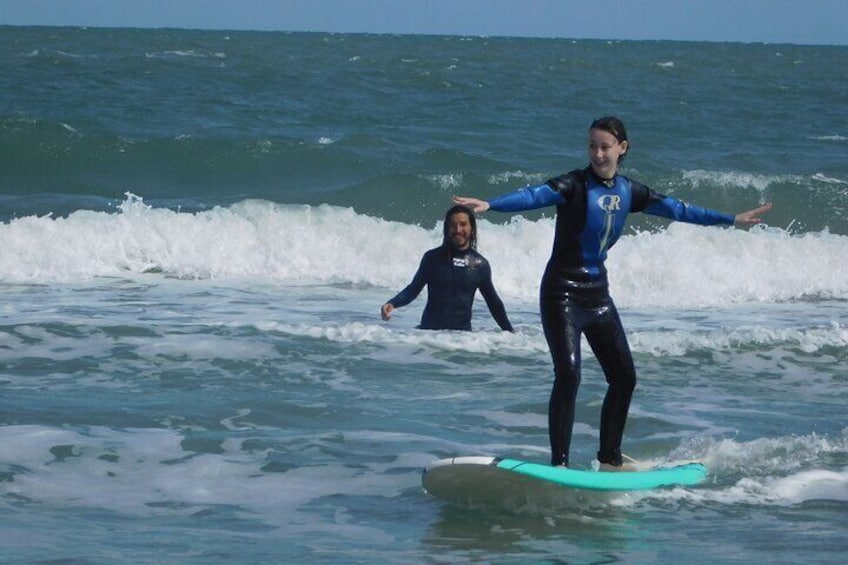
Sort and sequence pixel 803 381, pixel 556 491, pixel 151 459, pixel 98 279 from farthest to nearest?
pixel 98 279
pixel 803 381
pixel 151 459
pixel 556 491

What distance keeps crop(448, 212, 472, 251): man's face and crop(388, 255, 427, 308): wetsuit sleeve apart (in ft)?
0.92

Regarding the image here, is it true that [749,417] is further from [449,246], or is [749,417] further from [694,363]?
[449,246]

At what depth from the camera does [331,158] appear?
2353 cm

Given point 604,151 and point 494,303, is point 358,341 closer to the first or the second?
point 494,303

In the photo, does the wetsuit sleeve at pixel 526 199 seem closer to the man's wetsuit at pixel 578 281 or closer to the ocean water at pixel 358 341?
the man's wetsuit at pixel 578 281

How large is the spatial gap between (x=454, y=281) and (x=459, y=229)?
40 cm

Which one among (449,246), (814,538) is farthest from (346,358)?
(814,538)

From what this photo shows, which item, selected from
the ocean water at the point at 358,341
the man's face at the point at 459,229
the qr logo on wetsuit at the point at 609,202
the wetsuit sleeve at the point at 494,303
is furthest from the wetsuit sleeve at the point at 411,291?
the qr logo on wetsuit at the point at 609,202

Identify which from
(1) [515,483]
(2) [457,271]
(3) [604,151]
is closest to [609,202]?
(3) [604,151]

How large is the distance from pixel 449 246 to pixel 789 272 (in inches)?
294

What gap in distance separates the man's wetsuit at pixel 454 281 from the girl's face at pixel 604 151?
11.0ft

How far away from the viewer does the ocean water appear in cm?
610

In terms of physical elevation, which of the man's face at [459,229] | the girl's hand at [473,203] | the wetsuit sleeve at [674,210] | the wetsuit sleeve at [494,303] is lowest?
the wetsuit sleeve at [494,303]

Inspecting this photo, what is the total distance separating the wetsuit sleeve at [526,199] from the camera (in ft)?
19.4
